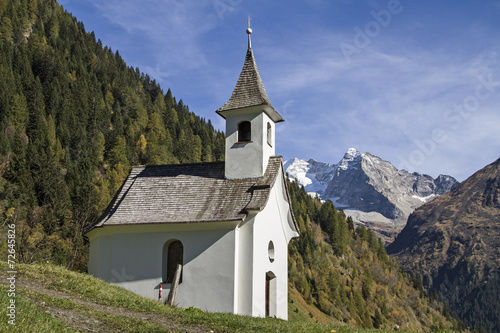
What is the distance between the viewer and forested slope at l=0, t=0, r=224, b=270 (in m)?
73.8

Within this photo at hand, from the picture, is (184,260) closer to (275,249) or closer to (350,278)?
(275,249)

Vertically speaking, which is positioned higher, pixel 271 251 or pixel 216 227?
pixel 216 227

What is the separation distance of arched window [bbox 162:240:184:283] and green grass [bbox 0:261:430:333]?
5795 millimetres

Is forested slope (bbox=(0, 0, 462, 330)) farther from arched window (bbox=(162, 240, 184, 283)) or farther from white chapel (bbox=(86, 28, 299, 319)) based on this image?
arched window (bbox=(162, 240, 184, 283))

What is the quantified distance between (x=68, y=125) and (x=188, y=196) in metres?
89.5

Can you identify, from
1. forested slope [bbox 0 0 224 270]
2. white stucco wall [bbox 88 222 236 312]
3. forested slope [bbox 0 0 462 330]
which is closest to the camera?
white stucco wall [bbox 88 222 236 312]

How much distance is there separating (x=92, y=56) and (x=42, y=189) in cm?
6686

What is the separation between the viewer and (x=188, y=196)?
84.8 ft

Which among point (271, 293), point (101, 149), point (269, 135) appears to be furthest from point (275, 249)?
Answer: point (101, 149)

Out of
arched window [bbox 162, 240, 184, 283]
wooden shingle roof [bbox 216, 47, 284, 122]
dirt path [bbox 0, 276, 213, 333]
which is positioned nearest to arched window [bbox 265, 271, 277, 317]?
arched window [bbox 162, 240, 184, 283]

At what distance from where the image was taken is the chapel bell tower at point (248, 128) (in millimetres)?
26594

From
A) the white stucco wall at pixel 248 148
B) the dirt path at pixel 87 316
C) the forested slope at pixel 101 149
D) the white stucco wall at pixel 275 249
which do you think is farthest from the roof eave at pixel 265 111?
the forested slope at pixel 101 149

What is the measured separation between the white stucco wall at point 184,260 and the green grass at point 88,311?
553 centimetres

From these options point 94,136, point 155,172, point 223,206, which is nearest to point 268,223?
point 223,206
